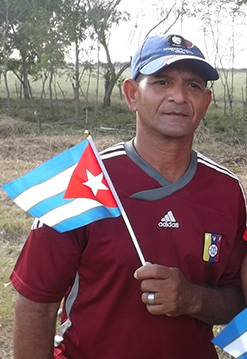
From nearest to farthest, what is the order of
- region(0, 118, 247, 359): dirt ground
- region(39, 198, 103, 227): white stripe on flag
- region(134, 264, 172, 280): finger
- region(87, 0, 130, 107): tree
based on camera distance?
region(134, 264, 172, 280): finger
region(39, 198, 103, 227): white stripe on flag
region(0, 118, 247, 359): dirt ground
region(87, 0, 130, 107): tree

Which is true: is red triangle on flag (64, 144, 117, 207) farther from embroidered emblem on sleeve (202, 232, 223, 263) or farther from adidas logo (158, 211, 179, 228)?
embroidered emblem on sleeve (202, 232, 223, 263)

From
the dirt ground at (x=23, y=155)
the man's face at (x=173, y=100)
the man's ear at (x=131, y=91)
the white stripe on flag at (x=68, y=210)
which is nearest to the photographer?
the white stripe on flag at (x=68, y=210)

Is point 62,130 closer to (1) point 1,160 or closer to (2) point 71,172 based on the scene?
(1) point 1,160

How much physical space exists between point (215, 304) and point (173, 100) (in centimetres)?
68

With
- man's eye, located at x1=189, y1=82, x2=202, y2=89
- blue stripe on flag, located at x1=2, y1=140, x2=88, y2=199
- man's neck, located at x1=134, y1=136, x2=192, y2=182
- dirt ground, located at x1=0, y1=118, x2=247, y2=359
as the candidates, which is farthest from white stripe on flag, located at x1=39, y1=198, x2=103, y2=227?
dirt ground, located at x1=0, y1=118, x2=247, y2=359

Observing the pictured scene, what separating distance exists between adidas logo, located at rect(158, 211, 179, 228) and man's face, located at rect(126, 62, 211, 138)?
0.27m

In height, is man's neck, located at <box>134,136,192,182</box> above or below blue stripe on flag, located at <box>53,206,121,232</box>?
above

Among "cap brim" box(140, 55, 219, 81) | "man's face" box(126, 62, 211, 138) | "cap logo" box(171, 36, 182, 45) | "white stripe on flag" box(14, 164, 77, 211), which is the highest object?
"cap logo" box(171, 36, 182, 45)

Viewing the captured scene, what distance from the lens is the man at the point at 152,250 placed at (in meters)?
1.63

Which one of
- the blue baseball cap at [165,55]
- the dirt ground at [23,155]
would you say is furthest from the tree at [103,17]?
the blue baseball cap at [165,55]

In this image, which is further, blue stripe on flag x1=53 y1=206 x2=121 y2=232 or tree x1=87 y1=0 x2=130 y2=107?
tree x1=87 y1=0 x2=130 y2=107

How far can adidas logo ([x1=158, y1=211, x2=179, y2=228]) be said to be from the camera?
164cm

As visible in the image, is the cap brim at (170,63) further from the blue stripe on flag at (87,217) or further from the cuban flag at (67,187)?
the blue stripe on flag at (87,217)

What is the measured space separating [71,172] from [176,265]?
457mm
